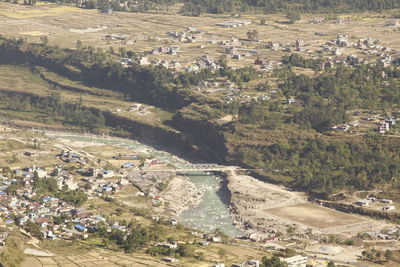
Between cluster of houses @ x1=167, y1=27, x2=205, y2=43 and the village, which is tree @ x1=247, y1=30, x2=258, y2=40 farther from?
the village

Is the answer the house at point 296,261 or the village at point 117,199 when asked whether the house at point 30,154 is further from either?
the house at point 296,261

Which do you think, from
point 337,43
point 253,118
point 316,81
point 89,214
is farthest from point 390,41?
point 89,214

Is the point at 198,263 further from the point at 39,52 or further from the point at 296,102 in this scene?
the point at 39,52

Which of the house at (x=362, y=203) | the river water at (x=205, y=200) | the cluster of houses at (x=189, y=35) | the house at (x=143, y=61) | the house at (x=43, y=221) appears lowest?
the river water at (x=205, y=200)

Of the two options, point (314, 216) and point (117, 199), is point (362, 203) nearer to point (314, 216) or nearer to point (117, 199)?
point (314, 216)

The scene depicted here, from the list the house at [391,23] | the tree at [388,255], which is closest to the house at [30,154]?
the tree at [388,255]

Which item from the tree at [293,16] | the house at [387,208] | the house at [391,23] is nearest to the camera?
the house at [387,208]
